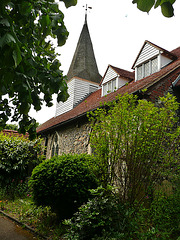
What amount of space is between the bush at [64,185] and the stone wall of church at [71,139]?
4479mm

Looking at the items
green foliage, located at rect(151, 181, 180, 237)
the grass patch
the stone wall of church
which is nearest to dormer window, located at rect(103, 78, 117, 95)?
the stone wall of church

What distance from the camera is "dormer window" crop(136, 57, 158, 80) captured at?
986 centimetres

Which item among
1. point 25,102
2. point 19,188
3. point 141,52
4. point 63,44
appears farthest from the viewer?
point 141,52

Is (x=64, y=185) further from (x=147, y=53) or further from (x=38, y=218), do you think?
(x=147, y=53)

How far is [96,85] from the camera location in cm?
1700

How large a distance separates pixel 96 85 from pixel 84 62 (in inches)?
84.5

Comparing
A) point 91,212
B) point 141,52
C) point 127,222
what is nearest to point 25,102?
point 91,212

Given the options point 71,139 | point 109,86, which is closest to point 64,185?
point 71,139

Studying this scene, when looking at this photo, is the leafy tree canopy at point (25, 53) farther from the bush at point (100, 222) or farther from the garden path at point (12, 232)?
the garden path at point (12, 232)

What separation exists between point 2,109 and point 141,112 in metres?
2.67

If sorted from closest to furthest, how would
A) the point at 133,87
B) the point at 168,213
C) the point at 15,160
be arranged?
1. the point at 168,213
2. the point at 133,87
3. the point at 15,160

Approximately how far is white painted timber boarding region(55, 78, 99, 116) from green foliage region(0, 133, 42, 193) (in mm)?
6762

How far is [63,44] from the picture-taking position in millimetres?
2316

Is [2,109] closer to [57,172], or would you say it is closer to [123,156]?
[57,172]
